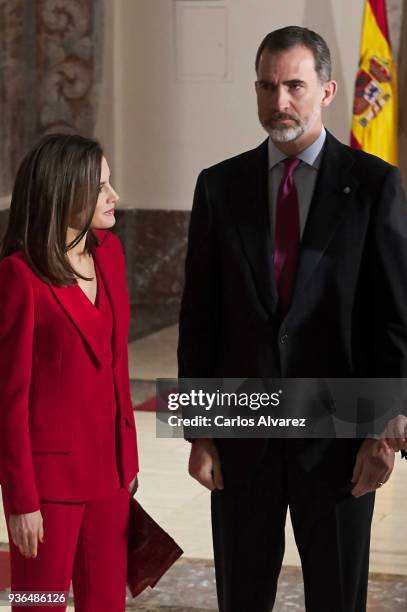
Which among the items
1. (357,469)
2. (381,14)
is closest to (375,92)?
(381,14)

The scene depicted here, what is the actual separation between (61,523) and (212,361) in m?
0.56

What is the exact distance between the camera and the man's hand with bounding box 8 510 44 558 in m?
2.87

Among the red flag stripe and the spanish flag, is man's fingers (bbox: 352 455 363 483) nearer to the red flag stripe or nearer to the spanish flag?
the spanish flag

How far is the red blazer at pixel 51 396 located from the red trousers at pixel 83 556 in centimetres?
4

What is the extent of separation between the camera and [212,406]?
3100 millimetres

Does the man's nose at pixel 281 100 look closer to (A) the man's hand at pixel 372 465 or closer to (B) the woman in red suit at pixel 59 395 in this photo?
(B) the woman in red suit at pixel 59 395

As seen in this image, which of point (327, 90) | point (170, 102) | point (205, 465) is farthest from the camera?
point (170, 102)

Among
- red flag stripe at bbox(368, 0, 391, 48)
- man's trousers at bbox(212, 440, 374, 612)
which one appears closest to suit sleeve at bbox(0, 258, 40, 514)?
man's trousers at bbox(212, 440, 374, 612)

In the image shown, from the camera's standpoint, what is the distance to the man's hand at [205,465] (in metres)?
3.09

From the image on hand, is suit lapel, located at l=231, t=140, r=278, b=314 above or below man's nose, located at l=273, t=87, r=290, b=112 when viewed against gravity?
below

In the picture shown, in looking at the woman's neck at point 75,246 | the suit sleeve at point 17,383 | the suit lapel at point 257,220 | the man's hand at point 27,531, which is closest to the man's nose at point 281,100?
the suit lapel at point 257,220

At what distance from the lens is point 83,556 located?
2988mm

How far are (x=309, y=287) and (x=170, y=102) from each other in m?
9.07

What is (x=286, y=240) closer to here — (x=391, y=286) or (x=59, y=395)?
(x=391, y=286)
